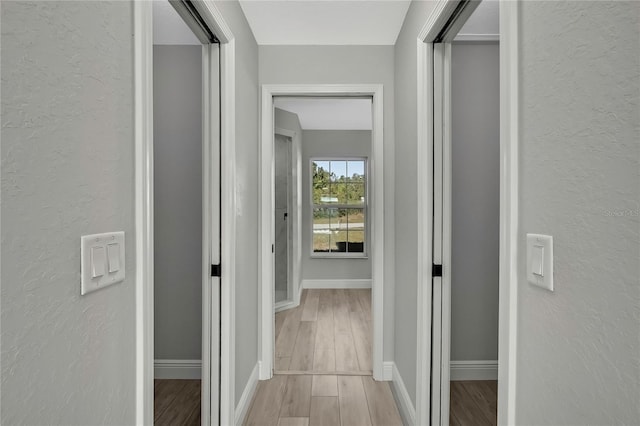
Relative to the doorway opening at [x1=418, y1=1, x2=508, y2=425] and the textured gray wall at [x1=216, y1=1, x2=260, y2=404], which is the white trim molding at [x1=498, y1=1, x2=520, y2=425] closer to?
the textured gray wall at [x1=216, y1=1, x2=260, y2=404]

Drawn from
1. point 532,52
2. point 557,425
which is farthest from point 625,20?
point 557,425

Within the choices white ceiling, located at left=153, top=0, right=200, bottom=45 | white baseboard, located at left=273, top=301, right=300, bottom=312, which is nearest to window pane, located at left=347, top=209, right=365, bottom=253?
white baseboard, located at left=273, top=301, right=300, bottom=312

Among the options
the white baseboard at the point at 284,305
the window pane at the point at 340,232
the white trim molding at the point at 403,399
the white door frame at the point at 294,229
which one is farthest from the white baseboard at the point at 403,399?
the window pane at the point at 340,232

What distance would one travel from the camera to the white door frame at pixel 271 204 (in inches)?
112

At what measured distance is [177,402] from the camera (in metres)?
2.56

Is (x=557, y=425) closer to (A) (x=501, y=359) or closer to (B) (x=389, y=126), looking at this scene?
(A) (x=501, y=359)

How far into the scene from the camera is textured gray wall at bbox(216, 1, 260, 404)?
2213 mm

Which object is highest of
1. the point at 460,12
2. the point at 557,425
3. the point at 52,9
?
the point at 460,12

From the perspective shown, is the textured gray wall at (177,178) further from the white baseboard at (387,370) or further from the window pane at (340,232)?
the window pane at (340,232)

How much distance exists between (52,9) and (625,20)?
994mm

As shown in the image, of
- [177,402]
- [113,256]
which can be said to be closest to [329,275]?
[177,402]

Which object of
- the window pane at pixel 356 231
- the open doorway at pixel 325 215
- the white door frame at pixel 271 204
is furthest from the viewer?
the window pane at pixel 356 231

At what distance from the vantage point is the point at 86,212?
82 cm

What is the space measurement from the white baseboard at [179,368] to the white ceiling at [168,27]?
2320 mm
